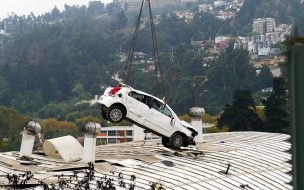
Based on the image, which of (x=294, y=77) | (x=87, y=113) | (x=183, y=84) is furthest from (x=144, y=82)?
(x=294, y=77)

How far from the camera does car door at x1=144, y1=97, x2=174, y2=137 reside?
20.7 metres

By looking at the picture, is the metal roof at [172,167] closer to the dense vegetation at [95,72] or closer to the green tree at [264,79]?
the dense vegetation at [95,72]

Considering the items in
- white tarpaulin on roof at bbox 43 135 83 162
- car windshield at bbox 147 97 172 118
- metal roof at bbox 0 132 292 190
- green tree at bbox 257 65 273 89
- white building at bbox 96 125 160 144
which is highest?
green tree at bbox 257 65 273 89

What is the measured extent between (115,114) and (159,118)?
122 cm

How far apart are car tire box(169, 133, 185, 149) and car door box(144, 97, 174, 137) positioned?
0.16m

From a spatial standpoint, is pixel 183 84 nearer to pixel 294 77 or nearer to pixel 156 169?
pixel 156 169

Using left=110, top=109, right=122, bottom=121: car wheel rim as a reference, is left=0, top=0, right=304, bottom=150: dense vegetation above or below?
above

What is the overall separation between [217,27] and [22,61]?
6378 centimetres

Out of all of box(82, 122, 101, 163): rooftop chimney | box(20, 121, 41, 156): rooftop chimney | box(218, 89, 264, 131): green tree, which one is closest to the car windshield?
box(82, 122, 101, 163): rooftop chimney

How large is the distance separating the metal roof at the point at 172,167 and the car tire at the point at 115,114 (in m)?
0.86

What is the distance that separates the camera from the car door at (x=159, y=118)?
20.7 meters

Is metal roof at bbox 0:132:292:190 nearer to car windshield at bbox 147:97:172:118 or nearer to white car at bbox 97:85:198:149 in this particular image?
white car at bbox 97:85:198:149

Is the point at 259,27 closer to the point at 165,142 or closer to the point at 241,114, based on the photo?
the point at 241,114

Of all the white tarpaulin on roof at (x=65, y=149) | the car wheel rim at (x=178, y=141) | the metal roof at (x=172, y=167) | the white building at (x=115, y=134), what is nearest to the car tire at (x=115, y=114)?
the metal roof at (x=172, y=167)
